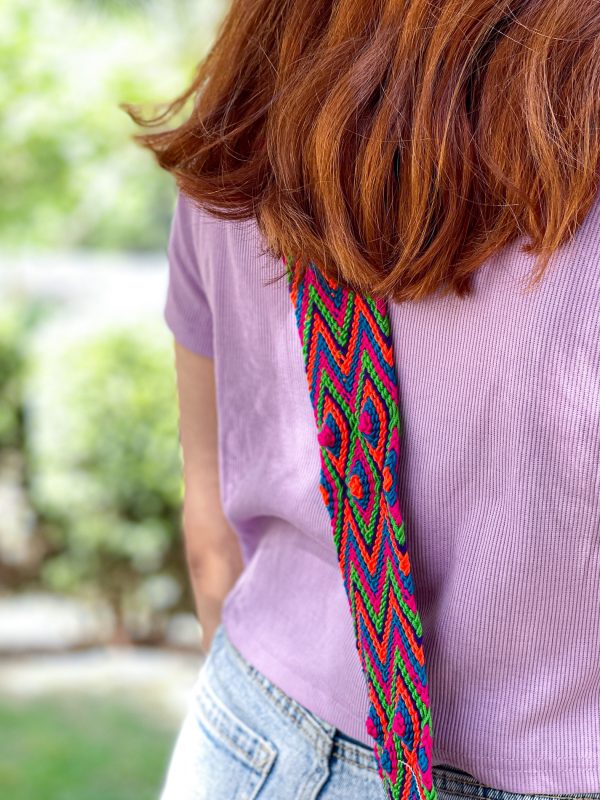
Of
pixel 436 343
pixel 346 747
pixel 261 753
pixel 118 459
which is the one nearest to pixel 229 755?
pixel 261 753

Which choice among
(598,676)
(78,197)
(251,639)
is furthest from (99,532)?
(598,676)

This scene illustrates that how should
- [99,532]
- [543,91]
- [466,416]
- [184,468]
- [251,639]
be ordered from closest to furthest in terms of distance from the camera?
[543,91] < [466,416] < [251,639] < [184,468] < [99,532]

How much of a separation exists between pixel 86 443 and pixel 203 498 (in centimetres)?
438

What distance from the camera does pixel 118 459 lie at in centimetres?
587

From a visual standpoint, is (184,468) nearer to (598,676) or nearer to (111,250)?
(598,676)

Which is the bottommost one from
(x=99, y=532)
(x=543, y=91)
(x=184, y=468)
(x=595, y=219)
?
(x=99, y=532)

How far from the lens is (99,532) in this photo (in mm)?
6016

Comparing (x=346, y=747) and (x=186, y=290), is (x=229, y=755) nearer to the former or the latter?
(x=346, y=747)

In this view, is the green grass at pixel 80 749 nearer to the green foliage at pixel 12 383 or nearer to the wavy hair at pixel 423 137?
the green foliage at pixel 12 383

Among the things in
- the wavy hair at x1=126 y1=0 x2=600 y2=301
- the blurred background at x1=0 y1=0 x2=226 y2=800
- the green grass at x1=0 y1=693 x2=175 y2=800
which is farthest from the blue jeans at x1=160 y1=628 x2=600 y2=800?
the blurred background at x1=0 y1=0 x2=226 y2=800

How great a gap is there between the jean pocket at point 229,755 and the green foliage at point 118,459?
4.53 metres

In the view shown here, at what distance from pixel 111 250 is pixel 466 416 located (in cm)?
2649

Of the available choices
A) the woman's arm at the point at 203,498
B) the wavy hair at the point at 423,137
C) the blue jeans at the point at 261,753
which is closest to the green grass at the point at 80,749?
the woman's arm at the point at 203,498

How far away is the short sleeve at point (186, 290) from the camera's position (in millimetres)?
1414
